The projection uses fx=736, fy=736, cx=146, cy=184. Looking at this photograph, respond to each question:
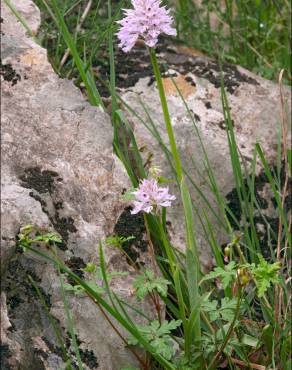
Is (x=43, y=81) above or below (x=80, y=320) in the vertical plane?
above

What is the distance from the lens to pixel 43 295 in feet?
6.66

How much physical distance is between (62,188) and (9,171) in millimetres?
170

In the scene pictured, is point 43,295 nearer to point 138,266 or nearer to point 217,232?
point 138,266

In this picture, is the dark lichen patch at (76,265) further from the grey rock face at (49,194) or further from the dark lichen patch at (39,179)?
the dark lichen patch at (39,179)

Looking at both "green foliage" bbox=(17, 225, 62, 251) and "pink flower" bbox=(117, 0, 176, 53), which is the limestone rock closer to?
"green foliage" bbox=(17, 225, 62, 251)

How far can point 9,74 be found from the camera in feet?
7.97

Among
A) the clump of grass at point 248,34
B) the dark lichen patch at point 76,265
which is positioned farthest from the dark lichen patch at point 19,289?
the clump of grass at point 248,34

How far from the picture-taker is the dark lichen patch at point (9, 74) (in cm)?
241

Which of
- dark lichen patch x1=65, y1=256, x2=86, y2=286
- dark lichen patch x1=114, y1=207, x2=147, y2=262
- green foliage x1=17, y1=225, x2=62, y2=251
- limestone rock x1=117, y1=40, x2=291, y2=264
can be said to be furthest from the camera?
limestone rock x1=117, y1=40, x2=291, y2=264

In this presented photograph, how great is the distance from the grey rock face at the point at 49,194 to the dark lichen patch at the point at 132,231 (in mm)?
29

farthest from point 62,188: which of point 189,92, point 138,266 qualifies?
point 189,92

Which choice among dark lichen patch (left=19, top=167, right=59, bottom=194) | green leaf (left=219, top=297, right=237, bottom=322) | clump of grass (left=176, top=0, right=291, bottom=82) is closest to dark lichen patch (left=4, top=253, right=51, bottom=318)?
dark lichen patch (left=19, top=167, right=59, bottom=194)

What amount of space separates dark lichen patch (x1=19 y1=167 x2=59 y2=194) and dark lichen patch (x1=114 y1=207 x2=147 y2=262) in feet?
0.83

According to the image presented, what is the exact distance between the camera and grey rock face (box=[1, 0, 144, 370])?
2002mm
